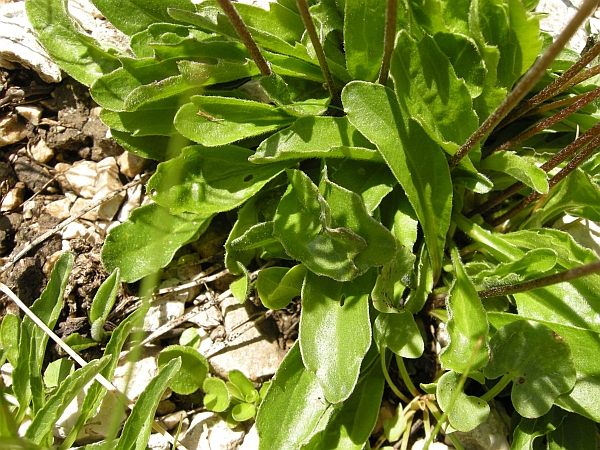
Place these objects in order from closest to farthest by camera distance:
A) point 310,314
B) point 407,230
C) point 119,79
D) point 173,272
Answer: point 310,314, point 407,230, point 119,79, point 173,272

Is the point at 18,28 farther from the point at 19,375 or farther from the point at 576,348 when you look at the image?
the point at 576,348

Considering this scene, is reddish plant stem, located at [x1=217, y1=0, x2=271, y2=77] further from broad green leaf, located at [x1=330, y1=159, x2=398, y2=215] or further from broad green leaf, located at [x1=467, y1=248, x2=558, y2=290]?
broad green leaf, located at [x1=467, y1=248, x2=558, y2=290]

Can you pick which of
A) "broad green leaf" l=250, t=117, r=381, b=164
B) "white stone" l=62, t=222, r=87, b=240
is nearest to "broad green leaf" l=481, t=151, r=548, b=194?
"broad green leaf" l=250, t=117, r=381, b=164

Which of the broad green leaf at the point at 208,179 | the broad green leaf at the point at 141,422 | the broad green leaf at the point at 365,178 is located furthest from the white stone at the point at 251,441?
the broad green leaf at the point at 365,178

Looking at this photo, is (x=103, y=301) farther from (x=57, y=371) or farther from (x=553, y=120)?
(x=553, y=120)

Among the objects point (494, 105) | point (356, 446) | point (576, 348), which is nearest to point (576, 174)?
point (494, 105)

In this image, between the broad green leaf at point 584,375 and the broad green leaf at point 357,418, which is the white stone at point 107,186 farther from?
the broad green leaf at point 584,375

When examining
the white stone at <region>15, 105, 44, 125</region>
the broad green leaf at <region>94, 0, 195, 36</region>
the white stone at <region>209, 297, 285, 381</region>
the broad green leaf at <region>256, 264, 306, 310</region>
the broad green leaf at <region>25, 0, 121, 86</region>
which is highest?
the broad green leaf at <region>94, 0, 195, 36</region>
